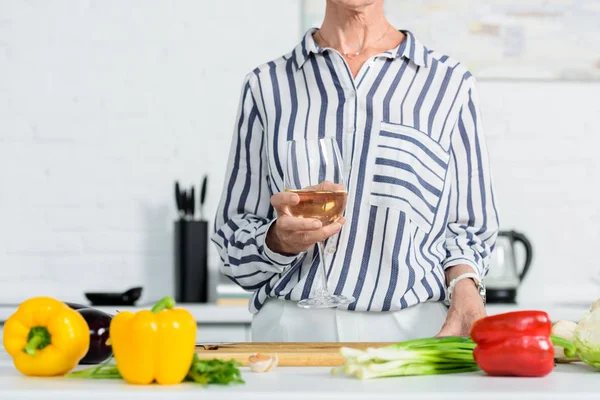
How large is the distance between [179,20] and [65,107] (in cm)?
49

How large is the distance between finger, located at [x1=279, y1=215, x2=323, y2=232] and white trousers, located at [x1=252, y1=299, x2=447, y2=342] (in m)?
0.39

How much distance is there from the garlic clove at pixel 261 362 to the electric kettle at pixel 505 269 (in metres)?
1.78

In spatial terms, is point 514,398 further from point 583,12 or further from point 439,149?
point 583,12

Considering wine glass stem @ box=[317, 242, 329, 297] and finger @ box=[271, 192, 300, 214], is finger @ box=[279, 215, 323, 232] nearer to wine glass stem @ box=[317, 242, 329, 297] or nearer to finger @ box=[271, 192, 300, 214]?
finger @ box=[271, 192, 300, 214]

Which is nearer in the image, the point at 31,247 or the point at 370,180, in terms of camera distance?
the point at 370,180

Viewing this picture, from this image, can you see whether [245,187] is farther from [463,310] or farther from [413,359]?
[413,359]

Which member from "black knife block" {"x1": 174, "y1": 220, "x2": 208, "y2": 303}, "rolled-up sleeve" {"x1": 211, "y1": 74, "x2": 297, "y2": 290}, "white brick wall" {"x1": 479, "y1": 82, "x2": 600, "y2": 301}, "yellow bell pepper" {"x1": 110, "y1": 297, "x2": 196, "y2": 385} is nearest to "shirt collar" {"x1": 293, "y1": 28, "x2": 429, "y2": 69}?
"rolled-up sleeve" {"x1": 211, "y1": 74, "x2": 297, "y2": 290}

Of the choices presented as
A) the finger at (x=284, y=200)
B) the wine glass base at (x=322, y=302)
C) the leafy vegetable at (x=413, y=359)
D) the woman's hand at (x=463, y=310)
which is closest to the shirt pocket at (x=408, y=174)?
the woman's hand at (x=463, y=310)

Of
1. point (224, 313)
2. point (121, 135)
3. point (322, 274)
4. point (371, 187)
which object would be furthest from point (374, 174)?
point (121, 135)

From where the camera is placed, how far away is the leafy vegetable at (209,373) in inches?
39.3

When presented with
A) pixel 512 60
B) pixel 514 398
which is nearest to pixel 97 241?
pixel 512 60

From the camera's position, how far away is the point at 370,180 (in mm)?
1619

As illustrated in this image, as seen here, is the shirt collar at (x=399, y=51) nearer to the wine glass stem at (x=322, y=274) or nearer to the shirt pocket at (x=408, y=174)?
the shirt pocket at (x=408, y=174)

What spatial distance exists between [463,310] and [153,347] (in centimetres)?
68
